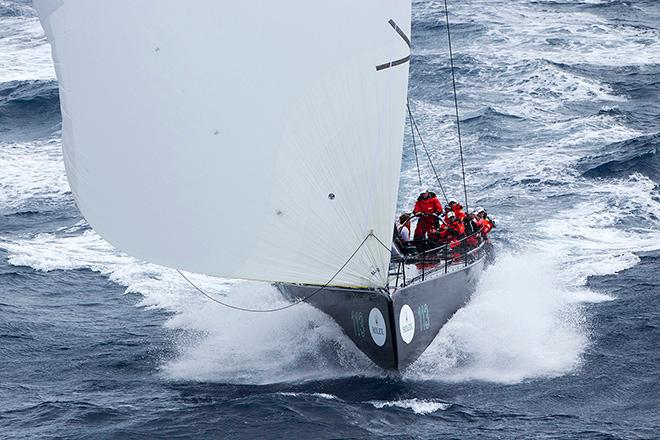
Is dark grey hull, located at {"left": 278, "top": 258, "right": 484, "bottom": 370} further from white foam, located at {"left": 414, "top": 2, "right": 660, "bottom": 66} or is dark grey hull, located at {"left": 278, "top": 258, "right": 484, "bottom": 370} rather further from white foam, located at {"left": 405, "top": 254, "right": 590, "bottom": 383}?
white foam, located at {"left": 414, "top": 2, "right": 660, "bottom": 66}

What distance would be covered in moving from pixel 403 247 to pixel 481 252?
5.61ft

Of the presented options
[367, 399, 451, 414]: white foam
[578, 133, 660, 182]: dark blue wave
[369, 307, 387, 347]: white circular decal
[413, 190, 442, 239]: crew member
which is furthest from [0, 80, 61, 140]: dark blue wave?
[367, 399, 451, 414]: white foam

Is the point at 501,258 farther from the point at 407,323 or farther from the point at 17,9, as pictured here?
the point at 17,9

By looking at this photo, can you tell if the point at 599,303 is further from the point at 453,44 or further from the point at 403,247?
the point at 453,44

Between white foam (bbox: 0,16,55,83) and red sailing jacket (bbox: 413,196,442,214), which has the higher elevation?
white foam (bbox: 0,16,55,83)

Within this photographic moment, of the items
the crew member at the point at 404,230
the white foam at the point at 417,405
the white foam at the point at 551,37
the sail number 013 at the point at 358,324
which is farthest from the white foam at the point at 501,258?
the crew member at the point at 404,230

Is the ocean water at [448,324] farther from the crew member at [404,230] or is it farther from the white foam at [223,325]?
the crew member at [404,230]

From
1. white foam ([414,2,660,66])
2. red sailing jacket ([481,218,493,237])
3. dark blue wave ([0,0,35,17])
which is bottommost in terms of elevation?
red sailing jacket ([481,218,493,237])

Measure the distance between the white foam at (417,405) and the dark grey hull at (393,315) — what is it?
883 mm

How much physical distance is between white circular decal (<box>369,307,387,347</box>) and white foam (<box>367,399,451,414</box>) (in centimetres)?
110

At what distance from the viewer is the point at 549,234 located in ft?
89.8

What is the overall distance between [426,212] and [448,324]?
7.56ft

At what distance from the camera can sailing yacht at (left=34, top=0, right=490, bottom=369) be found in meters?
16.9

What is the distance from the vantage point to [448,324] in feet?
68.3
